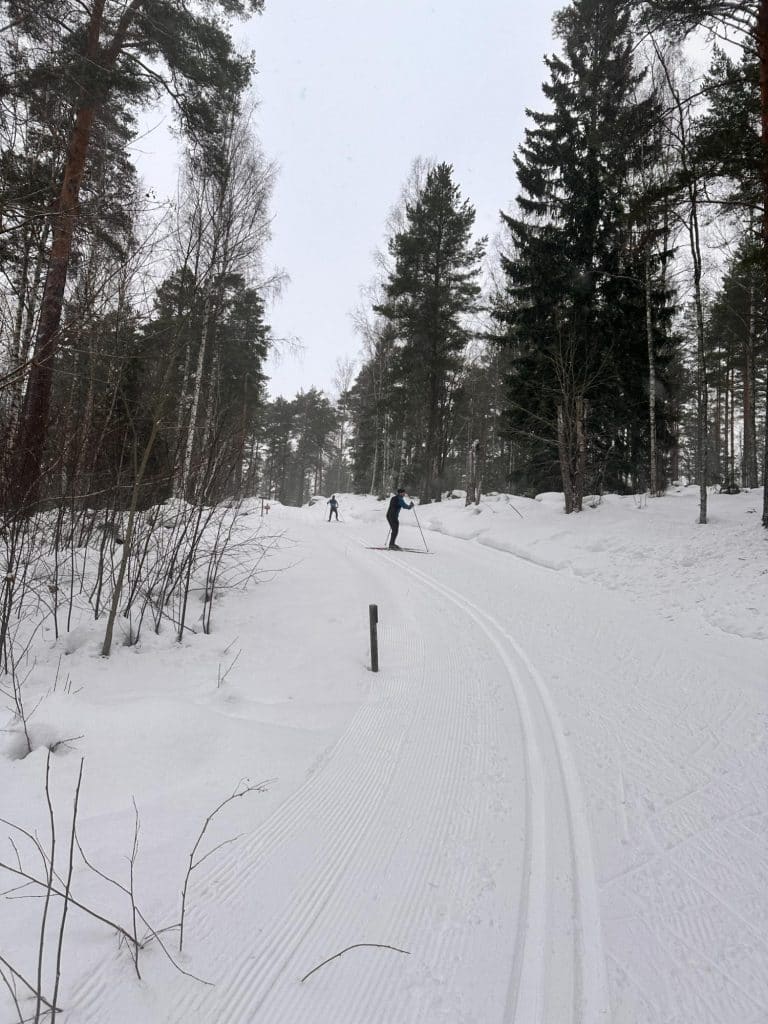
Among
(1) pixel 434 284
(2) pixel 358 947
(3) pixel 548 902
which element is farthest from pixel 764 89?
(1) pixel 434 284

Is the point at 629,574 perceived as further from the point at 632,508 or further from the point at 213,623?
the point at 213,623

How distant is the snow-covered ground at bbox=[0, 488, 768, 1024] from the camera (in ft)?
4.92

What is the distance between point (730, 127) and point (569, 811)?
10.3 metres

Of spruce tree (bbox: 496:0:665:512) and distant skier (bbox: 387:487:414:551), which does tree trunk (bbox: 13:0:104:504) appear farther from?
spruce tree (bbox: 496:0:665:512)

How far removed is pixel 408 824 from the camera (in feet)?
7.60

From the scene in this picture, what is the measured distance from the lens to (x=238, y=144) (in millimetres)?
11711

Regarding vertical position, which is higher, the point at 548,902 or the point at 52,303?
the point at 52,303

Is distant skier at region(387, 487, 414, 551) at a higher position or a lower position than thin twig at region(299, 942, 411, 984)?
higher

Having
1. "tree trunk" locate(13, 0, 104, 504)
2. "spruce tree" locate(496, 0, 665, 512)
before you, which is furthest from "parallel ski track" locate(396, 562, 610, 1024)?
"spruce tree" locate(496, 0, 665, 512)

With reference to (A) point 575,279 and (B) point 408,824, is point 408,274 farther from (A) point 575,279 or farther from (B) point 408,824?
(B) point 408,824

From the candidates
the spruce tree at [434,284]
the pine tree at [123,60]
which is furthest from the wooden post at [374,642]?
the spruce tree at [434,284]

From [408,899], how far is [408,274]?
21648 mm

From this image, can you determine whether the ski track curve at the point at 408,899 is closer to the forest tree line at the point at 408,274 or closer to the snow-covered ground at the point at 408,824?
the snow-covered ground at the point at 408,824

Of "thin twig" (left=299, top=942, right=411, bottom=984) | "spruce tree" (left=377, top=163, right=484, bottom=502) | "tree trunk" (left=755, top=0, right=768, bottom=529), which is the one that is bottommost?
"thin twig" (left=299, top=942, right=411, bottom=984)
